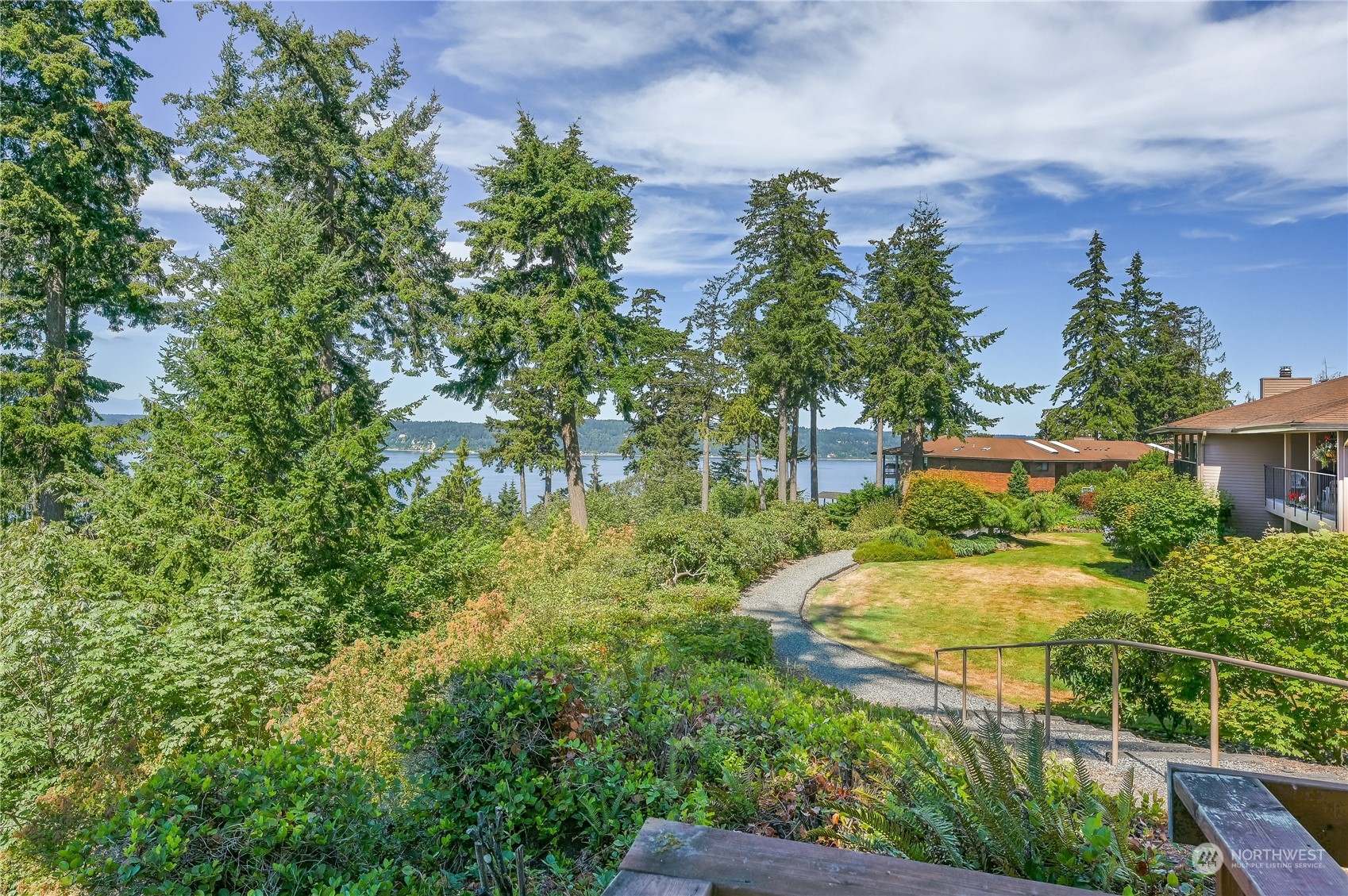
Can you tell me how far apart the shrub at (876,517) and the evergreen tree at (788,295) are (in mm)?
3365

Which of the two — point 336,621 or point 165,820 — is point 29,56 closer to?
point 336,621

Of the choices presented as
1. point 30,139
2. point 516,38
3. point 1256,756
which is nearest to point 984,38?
point 516,38

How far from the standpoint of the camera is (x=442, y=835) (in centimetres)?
326

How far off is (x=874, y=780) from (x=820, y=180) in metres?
29.7

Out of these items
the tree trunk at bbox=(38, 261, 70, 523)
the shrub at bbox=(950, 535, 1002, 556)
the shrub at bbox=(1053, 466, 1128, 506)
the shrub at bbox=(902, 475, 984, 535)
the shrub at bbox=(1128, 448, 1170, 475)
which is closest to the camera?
the tree trunk at bbox=(38, 261, 70, 523)

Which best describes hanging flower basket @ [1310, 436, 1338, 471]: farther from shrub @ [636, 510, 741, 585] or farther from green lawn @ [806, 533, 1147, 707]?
shrub @ [636, 510, 741, 585]

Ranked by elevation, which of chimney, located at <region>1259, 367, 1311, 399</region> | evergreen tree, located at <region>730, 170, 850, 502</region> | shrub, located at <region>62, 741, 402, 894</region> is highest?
evergreen tree, located at <region>730, 170, 850, 502</region>

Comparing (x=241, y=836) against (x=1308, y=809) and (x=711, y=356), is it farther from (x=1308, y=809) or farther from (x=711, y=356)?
(x=711, y=356)

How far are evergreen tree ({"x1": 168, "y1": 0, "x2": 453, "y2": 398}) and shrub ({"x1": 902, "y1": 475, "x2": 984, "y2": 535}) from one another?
17972 mm

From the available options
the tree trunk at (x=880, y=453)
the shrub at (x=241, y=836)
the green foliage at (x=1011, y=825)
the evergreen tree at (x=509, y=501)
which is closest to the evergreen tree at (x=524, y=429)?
the evergreen tree at (x=509, y=501)

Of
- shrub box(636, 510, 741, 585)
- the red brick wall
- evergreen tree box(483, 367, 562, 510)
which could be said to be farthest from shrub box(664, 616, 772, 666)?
the red brick wall

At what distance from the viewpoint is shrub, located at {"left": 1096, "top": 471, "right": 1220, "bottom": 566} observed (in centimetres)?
1802

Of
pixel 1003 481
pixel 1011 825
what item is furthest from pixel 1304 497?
pixel 1011 825

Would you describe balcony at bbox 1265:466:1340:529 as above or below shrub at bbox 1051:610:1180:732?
above
